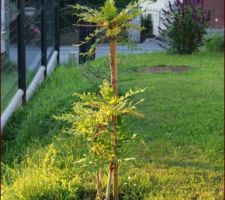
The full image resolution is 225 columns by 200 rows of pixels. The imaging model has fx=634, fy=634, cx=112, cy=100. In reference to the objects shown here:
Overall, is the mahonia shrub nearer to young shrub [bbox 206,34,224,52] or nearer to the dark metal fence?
young shrub [bbox 206,34,224,52]

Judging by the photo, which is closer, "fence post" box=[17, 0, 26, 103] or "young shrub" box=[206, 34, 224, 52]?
"fence post" box=[17, 0, 26, 103]

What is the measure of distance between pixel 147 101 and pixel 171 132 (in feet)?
4.91

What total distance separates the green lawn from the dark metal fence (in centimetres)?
32

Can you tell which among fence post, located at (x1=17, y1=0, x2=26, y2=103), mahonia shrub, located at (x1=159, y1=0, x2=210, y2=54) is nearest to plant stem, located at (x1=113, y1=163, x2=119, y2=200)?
fence post, located at (x1=17, y1=0, x2=26, y2=103)

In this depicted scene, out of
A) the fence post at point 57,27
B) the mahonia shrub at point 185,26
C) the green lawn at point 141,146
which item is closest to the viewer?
the green lawn at point 141,146

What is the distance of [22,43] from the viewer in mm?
7445

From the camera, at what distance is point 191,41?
13.2 metres

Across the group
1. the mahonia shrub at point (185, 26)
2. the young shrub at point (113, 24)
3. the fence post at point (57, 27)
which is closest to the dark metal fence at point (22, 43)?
the fence post at point (57, 27)

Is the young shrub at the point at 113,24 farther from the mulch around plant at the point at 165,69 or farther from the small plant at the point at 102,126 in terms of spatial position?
the mulch around plant at the point at 165,69

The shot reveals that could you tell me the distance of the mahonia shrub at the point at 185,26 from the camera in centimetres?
1314

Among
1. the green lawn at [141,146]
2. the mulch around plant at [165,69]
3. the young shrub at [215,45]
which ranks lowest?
the green lawn at [141,146]

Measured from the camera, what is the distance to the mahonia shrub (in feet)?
43.1

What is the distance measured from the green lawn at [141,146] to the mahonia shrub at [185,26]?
3.76 meters

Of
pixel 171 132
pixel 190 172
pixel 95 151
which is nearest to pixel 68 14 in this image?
pixel 171 132
